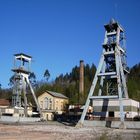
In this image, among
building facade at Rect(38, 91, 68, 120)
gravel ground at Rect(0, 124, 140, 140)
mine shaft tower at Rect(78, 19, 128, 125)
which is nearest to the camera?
gravel ground at Rect(0, 124, 140, 140)

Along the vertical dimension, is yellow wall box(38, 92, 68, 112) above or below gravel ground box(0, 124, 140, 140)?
above

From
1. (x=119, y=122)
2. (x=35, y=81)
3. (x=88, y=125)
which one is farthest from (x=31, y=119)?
Result: (x=35, y=81)

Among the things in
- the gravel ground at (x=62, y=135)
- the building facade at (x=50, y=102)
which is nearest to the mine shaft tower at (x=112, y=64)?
the gravel ground at (x=62, y=135)

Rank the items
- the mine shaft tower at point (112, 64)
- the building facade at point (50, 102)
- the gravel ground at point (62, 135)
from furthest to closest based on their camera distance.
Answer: the building facade at point (50, 102), the mine shaft tower at point (112, 64), the gravel ground at point (62, 135)

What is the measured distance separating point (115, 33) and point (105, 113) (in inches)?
413

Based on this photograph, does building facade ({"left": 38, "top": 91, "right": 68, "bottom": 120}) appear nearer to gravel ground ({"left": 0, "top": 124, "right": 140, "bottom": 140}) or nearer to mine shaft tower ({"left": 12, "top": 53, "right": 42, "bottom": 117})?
mine shaft tower ({"left": 12, "top": 53, "right": 42, "bottom": 117})

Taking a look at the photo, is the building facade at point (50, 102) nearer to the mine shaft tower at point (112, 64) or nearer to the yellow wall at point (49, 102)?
the yellow wall at point (49, 102)

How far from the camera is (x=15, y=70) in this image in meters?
54.6

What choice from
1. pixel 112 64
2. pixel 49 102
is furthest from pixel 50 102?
pixel 112 64

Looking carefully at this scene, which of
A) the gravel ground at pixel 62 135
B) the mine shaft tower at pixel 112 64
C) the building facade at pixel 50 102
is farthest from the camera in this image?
the building facade at pixel 50 102

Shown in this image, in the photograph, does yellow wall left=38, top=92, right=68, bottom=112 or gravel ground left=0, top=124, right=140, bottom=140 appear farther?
yellow wall left=38, top=92, right=68, bottom=112

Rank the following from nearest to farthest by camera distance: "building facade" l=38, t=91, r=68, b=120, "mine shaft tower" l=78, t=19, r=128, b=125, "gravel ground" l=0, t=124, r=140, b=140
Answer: "gravel ground" l=0, t=124, r=140, b=140, "mine shaft tower" l=78, t=19, r=128, b=125, "building facade" l=38, t=91, r=68, b=120

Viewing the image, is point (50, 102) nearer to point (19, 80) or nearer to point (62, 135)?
point (19, 80)

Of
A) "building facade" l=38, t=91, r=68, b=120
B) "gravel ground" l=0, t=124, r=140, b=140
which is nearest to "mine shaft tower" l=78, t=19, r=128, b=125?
"gravel ground" l=0, t=124, r=140, b=140
